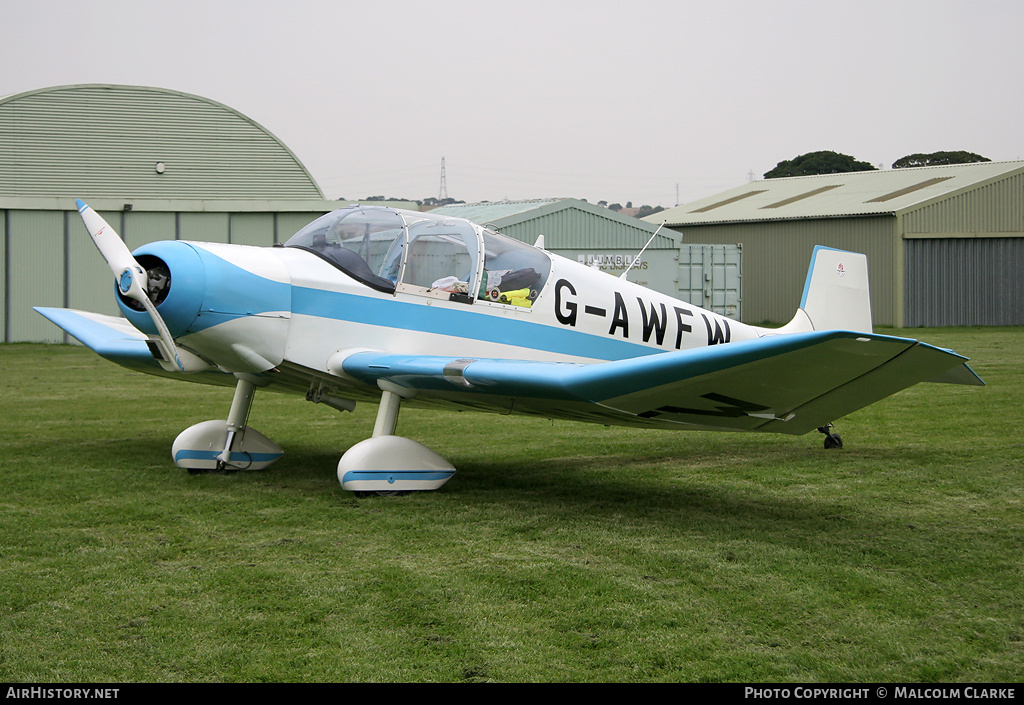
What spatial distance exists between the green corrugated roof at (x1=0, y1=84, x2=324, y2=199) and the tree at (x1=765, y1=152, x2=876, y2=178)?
156 ft

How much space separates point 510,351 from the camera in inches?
284

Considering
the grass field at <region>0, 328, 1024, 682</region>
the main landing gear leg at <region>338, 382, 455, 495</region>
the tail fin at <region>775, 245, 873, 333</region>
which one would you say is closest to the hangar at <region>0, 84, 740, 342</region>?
the grass field at <region>0, 328, 1024, 682</region>

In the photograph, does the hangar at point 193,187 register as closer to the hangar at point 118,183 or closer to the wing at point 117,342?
the hangar at point 118,183

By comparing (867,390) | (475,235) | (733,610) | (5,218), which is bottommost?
(733,610)

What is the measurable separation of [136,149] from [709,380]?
87.8 ft

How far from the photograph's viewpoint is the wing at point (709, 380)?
4.95 meters

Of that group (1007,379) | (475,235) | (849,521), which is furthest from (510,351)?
(1007,379)

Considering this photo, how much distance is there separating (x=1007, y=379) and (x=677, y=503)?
10067 mm

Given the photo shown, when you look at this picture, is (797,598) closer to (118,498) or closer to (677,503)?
(677,503)

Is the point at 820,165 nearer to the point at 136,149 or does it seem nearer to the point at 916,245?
the point at 916,245

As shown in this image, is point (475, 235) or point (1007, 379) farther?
point (1007, 379)

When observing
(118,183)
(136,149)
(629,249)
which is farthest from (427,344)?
(136,149)

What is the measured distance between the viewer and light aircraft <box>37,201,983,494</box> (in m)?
5.50

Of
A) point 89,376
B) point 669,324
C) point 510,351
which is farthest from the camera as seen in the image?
point 89,376
